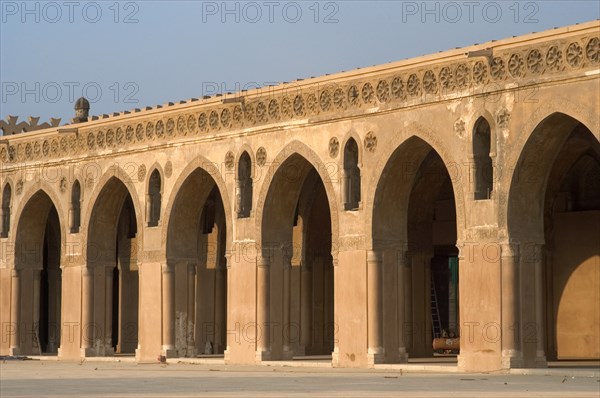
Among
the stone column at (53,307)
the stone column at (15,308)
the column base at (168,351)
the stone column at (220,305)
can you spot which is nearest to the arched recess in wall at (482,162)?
the column base at (168,351)

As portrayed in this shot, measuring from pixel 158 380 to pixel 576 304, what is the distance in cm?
1023

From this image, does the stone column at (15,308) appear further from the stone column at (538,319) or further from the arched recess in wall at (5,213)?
the stone column at (538,319)

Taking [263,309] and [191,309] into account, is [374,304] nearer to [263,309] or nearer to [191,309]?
[263,309]

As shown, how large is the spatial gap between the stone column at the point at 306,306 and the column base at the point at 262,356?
3.58 metres

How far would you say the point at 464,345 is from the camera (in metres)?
22.0

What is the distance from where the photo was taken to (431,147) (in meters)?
23.3

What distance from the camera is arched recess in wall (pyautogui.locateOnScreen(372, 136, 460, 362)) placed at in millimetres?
23797

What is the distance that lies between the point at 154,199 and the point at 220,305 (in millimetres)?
3900

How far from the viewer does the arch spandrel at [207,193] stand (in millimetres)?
26750

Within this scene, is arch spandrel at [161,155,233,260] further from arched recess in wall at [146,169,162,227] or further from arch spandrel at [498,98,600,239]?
arch spandrel at [498,98,600,239]

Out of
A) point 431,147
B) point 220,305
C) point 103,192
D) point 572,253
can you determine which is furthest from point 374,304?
point 103,192

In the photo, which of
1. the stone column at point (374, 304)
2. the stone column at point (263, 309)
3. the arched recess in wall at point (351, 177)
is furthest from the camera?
the stone column at point (263, 309)

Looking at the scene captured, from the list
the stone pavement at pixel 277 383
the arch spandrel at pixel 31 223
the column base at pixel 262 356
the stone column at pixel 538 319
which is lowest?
the stone pavement at pixel 277 383

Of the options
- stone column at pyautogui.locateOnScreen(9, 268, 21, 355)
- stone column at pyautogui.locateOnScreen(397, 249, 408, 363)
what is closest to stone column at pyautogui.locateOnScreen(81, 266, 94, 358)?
stone column at pyautogui.locateOnScreen(9, 268, 21, 355)
